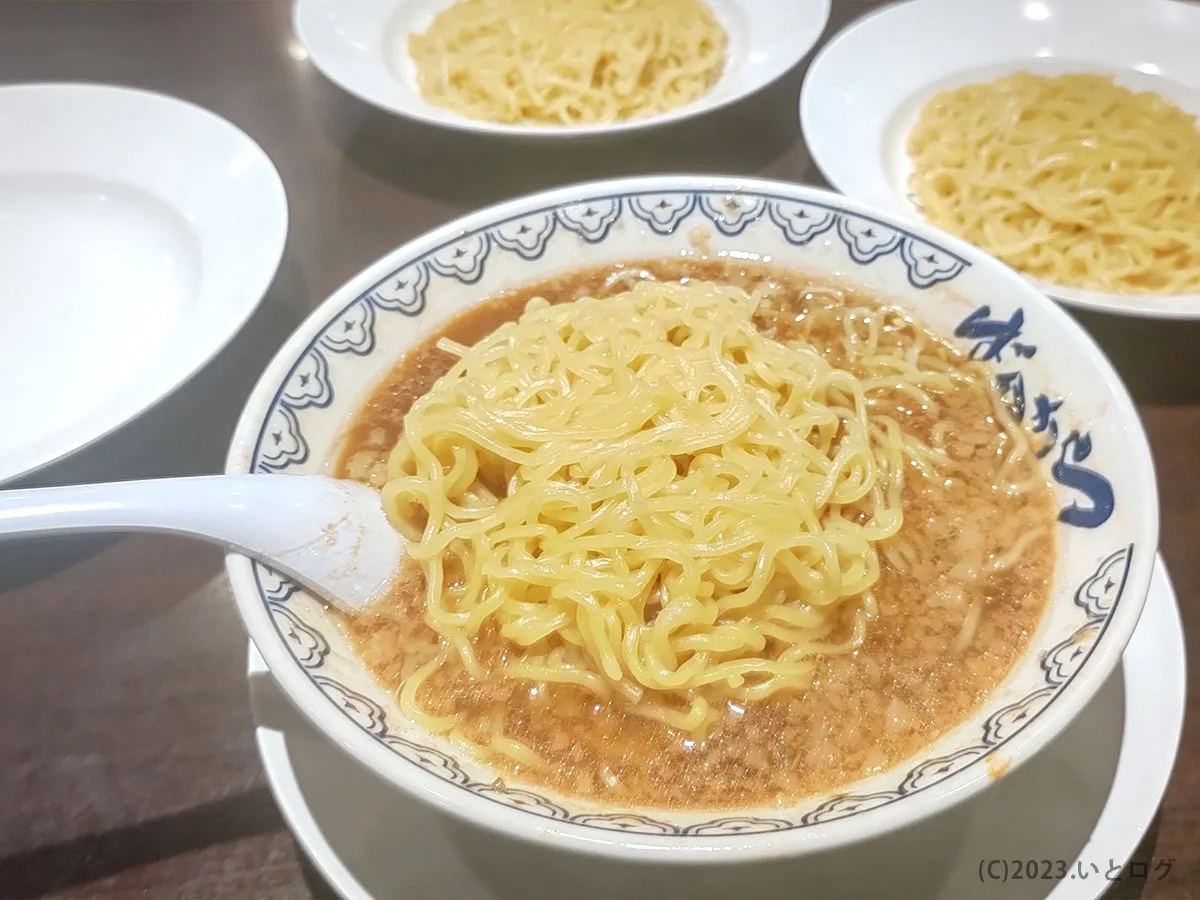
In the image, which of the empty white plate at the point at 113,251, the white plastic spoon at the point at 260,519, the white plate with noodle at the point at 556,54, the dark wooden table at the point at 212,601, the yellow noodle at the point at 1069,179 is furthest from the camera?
the white plate with noodle at the point at 556,54

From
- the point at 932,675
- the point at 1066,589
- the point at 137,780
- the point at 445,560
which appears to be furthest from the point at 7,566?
the point at 1066,589

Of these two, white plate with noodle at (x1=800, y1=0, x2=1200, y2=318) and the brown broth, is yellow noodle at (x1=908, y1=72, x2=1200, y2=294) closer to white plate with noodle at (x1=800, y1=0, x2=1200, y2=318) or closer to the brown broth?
white plate with noodle at (x1=800, y1=0, x2=1200, y2=318)

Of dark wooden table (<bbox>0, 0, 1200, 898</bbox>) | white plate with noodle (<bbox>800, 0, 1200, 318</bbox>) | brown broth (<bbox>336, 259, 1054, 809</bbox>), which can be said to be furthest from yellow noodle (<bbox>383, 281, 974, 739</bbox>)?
→ white plate with noodle (<bbox>800, 0, 1200, 318</bbox>)

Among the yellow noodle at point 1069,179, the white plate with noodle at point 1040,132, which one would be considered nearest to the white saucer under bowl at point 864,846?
the white plate with noodle at point 1040,132

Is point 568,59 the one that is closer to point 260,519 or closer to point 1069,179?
point 1069,179

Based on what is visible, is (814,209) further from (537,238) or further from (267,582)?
(267,582)

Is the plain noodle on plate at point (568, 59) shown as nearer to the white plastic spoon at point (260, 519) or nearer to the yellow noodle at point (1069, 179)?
the yellow noodle at point (1069, 179)
